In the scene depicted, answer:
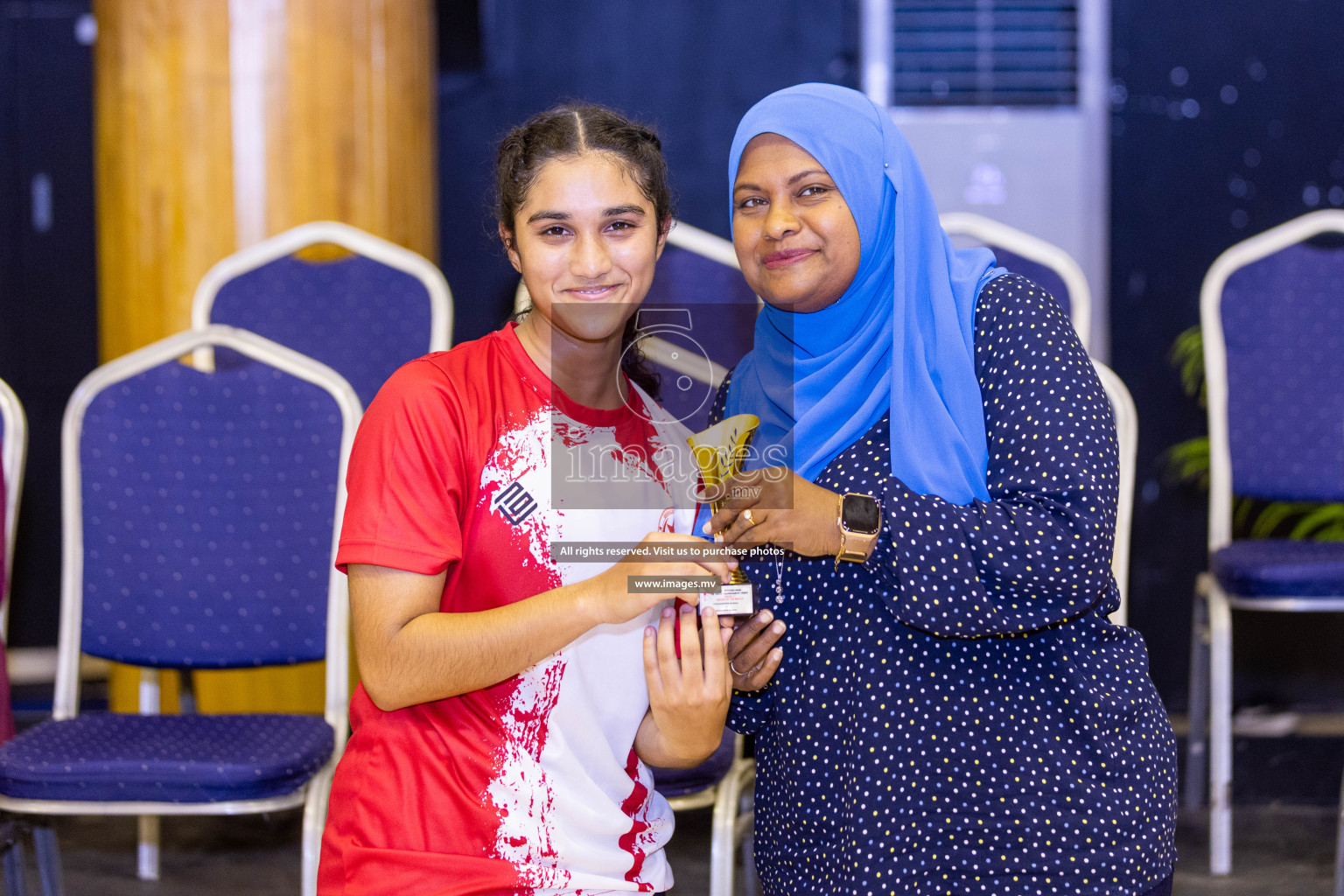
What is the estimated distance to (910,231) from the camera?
1062 mm

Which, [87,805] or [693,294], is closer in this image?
[87,805]

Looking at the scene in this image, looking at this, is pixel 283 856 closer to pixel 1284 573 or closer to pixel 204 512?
pixel 204 512

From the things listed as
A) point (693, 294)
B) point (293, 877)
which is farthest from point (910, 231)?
point (293, 877)

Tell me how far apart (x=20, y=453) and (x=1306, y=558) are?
2.07 metres

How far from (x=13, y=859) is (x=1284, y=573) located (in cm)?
195

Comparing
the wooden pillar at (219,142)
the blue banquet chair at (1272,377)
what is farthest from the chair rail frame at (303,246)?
the blue banquet chair at (1272,377)

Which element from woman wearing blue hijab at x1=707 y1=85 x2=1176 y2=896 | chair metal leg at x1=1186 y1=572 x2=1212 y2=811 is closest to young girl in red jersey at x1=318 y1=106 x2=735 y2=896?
woman wearing blue hijab at x1=707 y1=85 x2=1176 y2=896

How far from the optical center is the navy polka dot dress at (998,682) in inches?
38.0

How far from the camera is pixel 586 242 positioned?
39.2 inches

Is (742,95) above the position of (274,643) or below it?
above

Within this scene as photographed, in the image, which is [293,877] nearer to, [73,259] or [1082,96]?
[73,259]

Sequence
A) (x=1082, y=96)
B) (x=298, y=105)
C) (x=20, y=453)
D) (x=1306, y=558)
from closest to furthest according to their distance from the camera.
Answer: (x=20, y=453) < (x=1306, y=558) < (x=298, y=105) < (x=1082, y=96)

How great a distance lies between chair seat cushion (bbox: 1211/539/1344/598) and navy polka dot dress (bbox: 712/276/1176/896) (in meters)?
0.98

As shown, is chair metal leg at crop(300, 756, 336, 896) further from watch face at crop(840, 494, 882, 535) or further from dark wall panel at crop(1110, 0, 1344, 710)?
dark wall panel at crop(1110, 0, 1344, 710)
